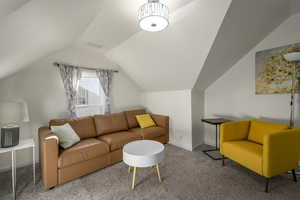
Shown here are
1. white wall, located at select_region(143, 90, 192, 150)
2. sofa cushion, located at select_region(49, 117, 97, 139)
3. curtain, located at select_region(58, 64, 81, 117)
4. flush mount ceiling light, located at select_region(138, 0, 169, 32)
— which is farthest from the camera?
white wall, located at select_region(143, 90, 192, 150)

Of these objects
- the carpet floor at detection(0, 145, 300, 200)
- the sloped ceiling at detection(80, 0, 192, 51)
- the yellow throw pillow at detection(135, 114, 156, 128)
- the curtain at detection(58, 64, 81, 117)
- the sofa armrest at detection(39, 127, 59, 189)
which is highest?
the sloped ceiling at detection(80, 0, 192, 51)

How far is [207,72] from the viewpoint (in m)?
2.63

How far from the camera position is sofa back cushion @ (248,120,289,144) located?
2.02 meters

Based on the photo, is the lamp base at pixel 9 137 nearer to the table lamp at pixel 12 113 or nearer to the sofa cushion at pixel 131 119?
the table lamp at pixel 12 113

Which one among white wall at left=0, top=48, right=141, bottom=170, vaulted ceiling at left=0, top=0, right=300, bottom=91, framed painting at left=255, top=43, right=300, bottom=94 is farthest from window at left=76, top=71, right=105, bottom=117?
framed painting at left=255, top=43, right=300, bottom=94

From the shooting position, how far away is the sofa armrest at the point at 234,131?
2180 millimetres

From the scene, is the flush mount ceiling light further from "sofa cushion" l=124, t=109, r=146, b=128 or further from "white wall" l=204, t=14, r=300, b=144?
"sofa cushion" l=124, t=109, r=146, b=128

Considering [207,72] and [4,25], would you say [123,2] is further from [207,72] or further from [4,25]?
[207,72]

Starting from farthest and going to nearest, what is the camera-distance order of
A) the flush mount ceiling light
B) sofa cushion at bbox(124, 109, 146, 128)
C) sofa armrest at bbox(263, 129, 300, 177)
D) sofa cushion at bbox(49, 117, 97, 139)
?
sofa cushion at bbox(124, 109, 146, 128), sofa cushion at bbox(49, 117, 97, 139), sofa armrest at bbox(263, 129, 300, 177), the flush mount ceiling light

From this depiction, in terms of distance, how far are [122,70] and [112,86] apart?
1.75 feet

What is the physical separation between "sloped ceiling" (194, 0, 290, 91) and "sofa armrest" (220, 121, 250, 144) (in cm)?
103

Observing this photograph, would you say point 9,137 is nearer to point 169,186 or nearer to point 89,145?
point 89,145

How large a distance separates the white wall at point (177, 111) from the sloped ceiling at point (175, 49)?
195 millimetres

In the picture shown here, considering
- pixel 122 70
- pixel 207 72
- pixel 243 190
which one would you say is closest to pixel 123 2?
pixel 207 72
